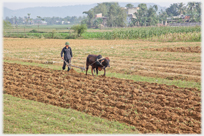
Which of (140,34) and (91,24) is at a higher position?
(91,24)

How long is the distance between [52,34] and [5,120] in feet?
137

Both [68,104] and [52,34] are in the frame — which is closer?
[68,104]

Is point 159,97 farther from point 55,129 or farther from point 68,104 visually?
point 55,129

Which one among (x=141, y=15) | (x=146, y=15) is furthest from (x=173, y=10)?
(x=141, y=15)

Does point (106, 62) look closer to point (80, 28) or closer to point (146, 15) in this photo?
point (80, 28)

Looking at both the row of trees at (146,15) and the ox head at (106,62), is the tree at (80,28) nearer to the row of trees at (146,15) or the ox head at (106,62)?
the row of trees at (146,15)

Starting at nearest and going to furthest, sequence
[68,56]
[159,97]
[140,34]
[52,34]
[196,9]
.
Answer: [159,97], [68,56], [140,34], [52,34], [196,9]

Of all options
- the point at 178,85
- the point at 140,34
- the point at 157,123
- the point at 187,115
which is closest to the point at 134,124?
the point at 157,123

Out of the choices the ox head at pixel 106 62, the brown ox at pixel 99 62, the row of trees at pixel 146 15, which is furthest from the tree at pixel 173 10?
the ox head at pixel 106 62

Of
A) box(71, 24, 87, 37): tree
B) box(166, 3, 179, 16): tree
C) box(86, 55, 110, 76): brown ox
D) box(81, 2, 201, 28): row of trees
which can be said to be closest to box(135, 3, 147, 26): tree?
box(81, 2, 201, 28): row of trees

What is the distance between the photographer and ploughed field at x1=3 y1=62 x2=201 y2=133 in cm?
682

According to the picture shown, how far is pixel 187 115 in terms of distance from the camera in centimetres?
731

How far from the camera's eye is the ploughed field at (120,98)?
6.82m

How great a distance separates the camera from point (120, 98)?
8.74m
